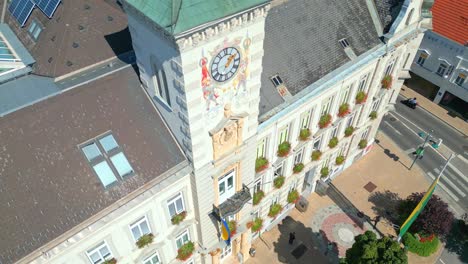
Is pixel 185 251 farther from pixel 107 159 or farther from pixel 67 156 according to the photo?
pixel 67 156

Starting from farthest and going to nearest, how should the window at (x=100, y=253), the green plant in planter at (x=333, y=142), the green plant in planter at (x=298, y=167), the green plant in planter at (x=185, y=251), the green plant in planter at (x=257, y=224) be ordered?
the green plant in planter at (x=333, y=142)
the green plant in planter at (x=298, y=167)
the green plant in planter at (x=257, y=224)
the green plant in planter at (x=185, y=251)
the window at (x=100, y=253)

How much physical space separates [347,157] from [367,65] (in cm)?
1579

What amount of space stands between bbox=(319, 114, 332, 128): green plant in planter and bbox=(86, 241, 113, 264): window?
24.7 meters

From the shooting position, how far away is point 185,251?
34.2m

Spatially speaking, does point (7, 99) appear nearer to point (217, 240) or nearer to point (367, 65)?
point (217, 240)

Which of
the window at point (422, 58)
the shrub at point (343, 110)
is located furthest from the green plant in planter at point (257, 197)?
the window at point (422, 58)

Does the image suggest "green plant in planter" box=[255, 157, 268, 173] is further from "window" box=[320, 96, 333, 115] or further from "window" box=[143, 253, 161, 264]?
"window" box=[143, 253, 161, 264]

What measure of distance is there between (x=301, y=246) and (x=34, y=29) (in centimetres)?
3777

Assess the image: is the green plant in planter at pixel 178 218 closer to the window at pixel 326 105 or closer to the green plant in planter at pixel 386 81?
the window at pixel 326 105

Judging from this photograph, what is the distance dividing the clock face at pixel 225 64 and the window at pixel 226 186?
978 centimetres

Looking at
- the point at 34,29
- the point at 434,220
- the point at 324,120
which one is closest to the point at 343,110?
the point at 324,120

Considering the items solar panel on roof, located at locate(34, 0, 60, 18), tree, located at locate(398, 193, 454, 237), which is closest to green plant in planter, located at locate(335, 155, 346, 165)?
tree, located at locate(398, 193, 454, 237)

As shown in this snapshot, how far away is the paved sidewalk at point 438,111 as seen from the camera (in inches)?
2411

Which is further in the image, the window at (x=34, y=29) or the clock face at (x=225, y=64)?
the window at (x=34, y=29)
